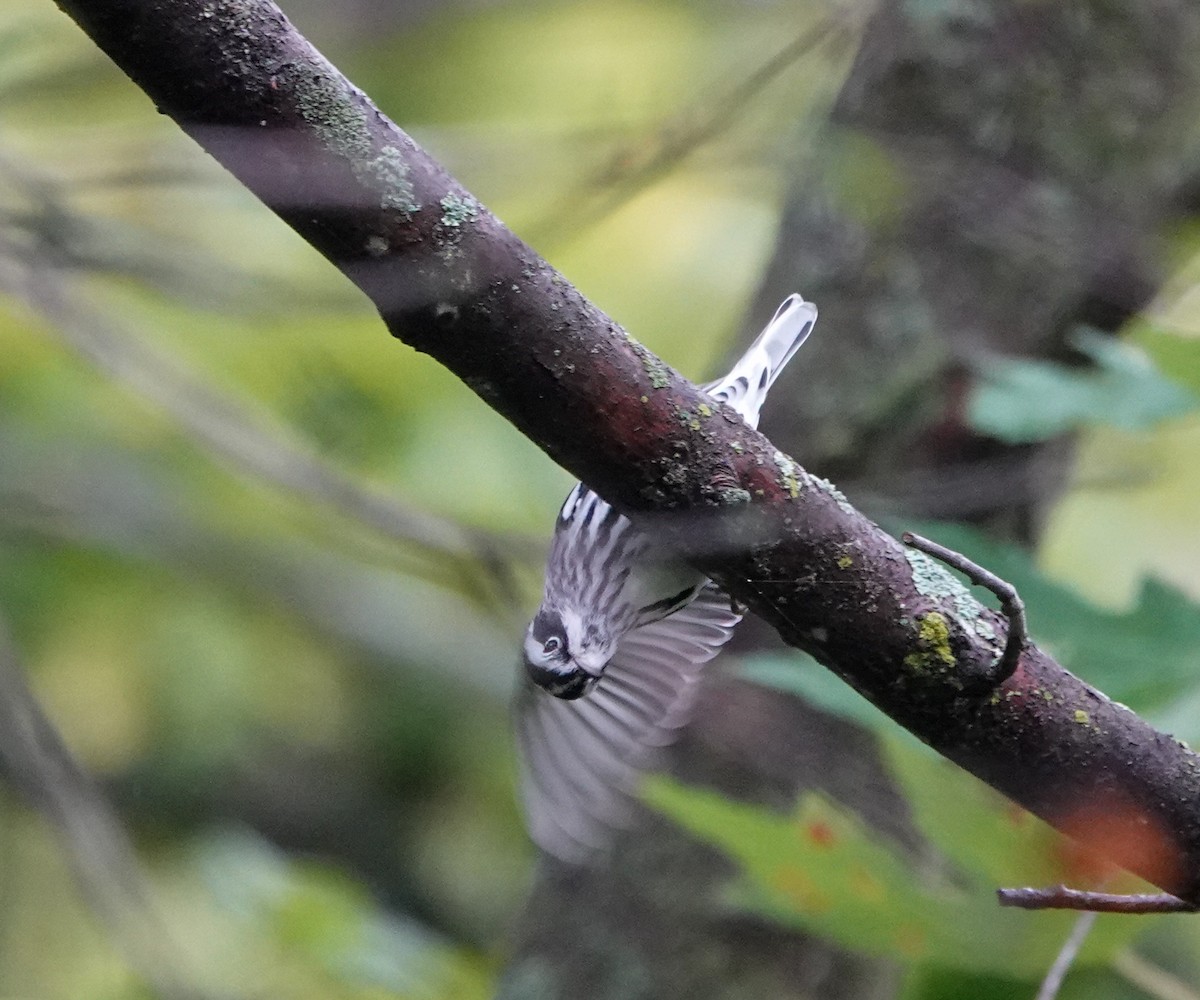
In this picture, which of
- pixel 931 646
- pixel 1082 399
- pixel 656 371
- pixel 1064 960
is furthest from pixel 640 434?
pixel 1082 399

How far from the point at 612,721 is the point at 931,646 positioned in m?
1.20

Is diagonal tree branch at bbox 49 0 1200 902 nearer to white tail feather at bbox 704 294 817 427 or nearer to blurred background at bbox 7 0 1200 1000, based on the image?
blurred background at bbox 7 0 1200 1000

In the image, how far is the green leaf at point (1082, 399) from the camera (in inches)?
73.4

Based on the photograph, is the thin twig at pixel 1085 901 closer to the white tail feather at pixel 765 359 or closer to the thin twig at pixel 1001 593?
the thin twig at pixel 1001 593

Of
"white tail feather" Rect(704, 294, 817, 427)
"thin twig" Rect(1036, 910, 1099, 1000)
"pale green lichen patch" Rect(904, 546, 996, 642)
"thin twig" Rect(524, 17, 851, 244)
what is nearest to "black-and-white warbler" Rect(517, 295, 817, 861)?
"white tail feather" Rect(704, 294, 817, 427)

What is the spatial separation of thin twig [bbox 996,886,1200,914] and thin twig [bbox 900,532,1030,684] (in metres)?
0.16

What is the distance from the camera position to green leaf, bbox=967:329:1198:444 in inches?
73.4

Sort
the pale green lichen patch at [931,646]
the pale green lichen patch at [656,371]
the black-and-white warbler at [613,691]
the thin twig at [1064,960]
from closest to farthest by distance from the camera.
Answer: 1. the pale green lichen patch at [656,371]
2. the pale green lichen patch at [931,646]
3. the thin twig at [1064,960]
4. the black-and-white warbler at [613,691]

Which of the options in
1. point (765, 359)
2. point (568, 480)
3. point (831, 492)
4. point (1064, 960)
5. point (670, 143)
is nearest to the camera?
point (831, 492)

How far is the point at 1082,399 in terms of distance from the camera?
1.96 metres

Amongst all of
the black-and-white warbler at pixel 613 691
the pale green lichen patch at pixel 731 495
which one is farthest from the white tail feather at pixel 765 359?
the pale green lichen patch at pixel 731 495

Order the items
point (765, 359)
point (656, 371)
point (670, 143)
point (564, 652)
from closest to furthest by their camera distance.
Answer: point (656, 371), point (564, 652), point (765, 359), point (670, 143)

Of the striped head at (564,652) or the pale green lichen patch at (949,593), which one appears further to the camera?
the striped head at (564,652)

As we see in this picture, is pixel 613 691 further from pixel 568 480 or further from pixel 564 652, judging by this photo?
pixel 568 480
